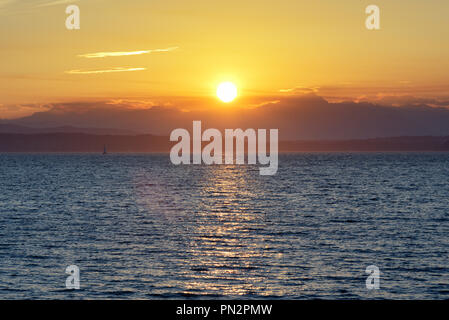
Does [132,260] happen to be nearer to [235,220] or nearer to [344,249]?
[344,249]

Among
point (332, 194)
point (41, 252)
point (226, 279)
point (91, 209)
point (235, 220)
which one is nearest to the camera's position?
point (226, 279)

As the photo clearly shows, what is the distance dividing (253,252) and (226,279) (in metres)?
8.83

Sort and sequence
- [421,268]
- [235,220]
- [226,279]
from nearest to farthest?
[226,279], [421,268], [235,220]

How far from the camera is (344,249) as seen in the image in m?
41.3

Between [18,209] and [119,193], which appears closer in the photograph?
[18,209]

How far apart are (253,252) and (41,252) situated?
46.6ft

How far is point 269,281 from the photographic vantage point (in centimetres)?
3119

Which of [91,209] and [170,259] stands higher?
[91,209]

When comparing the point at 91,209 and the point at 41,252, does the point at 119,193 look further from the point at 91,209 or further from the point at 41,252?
the point at 41,252

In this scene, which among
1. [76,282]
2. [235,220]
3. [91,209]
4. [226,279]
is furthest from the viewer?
[91,209]
